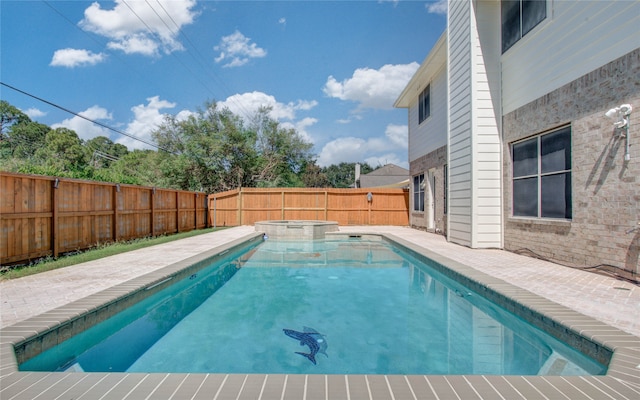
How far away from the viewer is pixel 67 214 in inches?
277

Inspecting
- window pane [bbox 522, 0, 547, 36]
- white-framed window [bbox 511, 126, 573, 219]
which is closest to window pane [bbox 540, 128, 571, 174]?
white-framed window [bbox 511, 126, 573, 219]

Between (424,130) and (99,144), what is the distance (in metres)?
45.4

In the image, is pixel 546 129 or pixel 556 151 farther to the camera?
pixel 546 129

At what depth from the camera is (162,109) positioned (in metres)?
23.7

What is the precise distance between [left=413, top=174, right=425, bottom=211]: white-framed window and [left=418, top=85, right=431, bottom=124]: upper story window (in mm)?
2211

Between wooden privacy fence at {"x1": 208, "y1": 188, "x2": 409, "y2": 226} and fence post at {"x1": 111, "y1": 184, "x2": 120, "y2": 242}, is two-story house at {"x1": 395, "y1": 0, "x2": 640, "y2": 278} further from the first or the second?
fence post at {"x1": 111, "y1": 184, "x2": 120, "y2": 242}

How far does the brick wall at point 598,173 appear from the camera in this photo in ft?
14.5

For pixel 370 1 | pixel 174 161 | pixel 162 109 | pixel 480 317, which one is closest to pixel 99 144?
pixel 162 109

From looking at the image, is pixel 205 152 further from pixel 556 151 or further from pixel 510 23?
pixel 556 151

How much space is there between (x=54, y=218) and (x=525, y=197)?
928 cm

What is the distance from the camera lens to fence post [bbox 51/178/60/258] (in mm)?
6582

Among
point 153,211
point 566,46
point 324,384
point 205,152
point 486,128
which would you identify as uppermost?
point 205,152

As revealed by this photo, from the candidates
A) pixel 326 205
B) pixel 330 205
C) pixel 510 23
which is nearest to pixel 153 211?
pixel 326 205

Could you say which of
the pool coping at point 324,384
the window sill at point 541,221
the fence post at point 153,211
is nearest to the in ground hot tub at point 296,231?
the fence post at point 153,211
